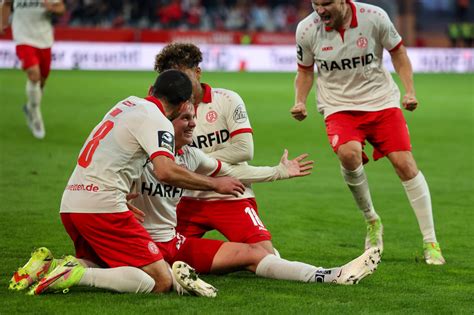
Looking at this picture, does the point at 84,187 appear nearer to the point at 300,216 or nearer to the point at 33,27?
the point at 300,216

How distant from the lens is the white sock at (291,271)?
20.7ft

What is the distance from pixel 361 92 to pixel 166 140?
Answer: 2.76 meters

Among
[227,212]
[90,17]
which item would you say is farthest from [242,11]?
[227,212]

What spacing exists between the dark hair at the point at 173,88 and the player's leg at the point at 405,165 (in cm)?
238

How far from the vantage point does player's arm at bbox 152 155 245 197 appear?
565 centimetres

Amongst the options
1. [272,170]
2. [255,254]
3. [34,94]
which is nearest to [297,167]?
[272,170]

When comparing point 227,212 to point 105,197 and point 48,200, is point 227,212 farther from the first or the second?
point 48,200

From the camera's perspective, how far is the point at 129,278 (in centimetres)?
583

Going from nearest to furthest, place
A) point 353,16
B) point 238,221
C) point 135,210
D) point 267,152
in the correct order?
point 135,210
point 238,221
point 353,16
point 267,152

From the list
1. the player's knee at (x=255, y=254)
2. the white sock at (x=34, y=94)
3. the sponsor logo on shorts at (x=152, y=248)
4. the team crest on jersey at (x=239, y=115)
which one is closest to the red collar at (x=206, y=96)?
the team crest on jersey at (x=239, y=115)

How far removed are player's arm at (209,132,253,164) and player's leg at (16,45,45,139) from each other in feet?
26.5

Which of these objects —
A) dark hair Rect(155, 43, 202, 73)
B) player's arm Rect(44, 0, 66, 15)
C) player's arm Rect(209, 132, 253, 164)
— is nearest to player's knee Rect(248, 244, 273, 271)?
player's arm Rect(209, 132, 253, 164)

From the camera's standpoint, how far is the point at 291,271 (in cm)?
638

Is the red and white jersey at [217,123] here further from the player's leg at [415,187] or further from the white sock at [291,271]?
the player's leg at [415,187]
